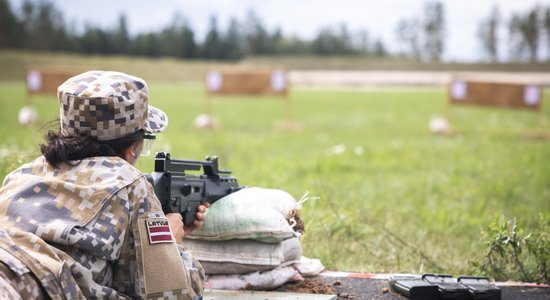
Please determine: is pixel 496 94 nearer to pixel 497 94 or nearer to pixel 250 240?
pixel 497 94

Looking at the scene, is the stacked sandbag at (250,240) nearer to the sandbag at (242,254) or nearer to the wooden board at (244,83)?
the sandbag at (242,254)

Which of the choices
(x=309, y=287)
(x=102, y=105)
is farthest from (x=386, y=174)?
(x=102, y=105)

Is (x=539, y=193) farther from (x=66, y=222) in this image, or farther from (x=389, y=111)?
(x=389, y=111)

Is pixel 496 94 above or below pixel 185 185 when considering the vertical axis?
below

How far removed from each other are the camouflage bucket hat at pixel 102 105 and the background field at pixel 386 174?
A: 1.41 ft

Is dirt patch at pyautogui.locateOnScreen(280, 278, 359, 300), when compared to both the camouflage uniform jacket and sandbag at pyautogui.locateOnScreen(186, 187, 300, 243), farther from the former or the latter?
the camouflage uniform jacket

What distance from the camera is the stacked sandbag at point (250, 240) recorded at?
4.13m

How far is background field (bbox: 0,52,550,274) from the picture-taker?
5.68 metres

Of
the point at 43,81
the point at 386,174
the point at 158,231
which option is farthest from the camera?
the point at 43,81

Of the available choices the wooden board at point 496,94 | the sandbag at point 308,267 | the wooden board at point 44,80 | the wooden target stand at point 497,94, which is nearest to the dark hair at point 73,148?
the sandbag at point 308,267

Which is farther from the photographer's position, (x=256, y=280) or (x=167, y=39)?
(x=167, y=39)

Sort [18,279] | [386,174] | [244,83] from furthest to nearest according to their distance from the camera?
[244,83]
[386,174]
[18,279]

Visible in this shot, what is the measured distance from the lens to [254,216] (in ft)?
Answer: 13.5

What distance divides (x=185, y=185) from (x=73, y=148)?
0.75 m
